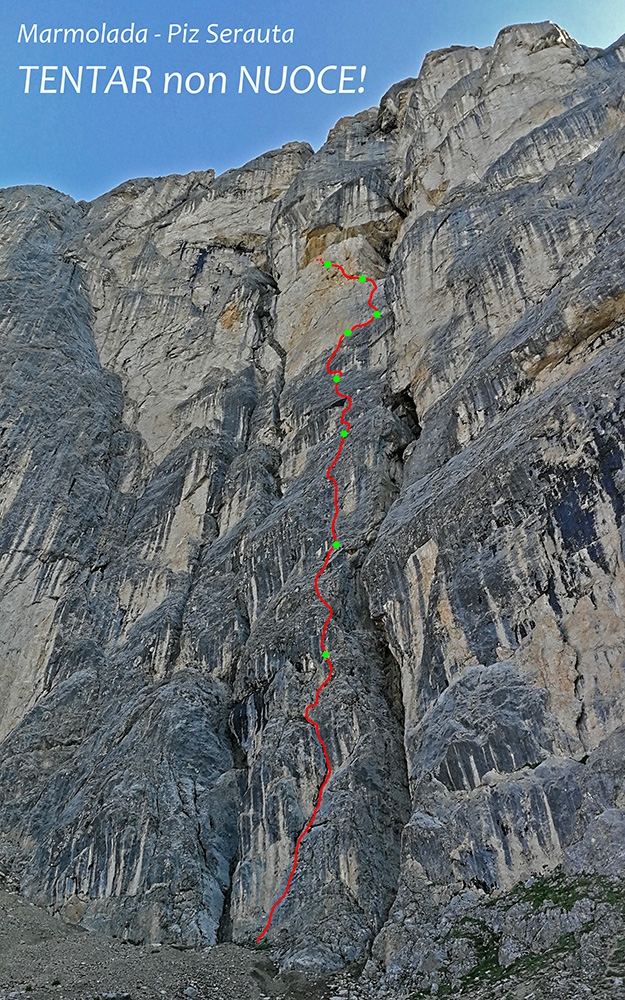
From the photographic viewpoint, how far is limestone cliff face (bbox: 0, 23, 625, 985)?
1777 cm

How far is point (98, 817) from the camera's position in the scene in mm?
23391

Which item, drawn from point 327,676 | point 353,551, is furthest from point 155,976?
point 353,551

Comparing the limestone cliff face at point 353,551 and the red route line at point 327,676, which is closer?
the limestone cliff face at point 353,551

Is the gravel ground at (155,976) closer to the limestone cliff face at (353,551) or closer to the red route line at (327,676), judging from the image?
the limestone cliff face at (353,551)

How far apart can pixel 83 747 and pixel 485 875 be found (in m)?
17.1

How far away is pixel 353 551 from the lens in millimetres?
26219

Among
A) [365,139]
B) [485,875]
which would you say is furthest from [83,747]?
[365,139]

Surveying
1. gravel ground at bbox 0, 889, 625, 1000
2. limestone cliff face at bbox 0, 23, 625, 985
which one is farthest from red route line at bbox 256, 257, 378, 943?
gravel ground at bbox 0, 889, 625, 1000

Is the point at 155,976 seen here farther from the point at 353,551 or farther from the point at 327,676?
the point at 353,551

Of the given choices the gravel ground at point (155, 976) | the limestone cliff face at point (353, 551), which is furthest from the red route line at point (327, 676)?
the gravel ground at point (155, 976)

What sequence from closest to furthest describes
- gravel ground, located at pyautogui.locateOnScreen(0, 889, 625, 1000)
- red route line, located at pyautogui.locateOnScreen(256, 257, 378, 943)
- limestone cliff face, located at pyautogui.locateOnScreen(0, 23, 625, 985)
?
gravel ground, located at pyautogui.locateOnScreen(0, 889, 625, 1000), limestone cliff face, located at pyautogui.locateOnScreen(0, 23, 625, 985), red route line, located at pyautogui.locateOnScreen(256, 257, 378, 943)

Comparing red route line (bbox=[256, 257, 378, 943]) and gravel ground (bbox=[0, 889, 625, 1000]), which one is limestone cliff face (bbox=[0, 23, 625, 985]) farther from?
gravel ground (bbox=[0, 889, 625, 1000])

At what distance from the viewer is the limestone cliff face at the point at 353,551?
58.3 ft

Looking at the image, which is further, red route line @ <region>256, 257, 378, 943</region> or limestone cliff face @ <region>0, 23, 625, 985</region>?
red route line @ <region>256, 257, 378, 943</region>
